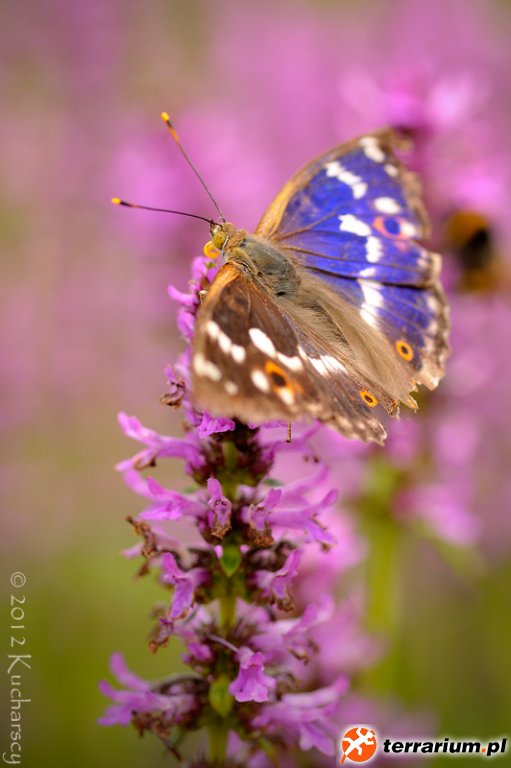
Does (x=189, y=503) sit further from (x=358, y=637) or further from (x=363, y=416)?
(x=358, y=637)

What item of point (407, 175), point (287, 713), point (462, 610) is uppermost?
Result: point (407, 175)

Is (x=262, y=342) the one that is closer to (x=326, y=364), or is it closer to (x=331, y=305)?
(x=326, y=364)

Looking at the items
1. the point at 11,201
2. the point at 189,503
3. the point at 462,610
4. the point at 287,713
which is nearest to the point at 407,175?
the point at 189,503

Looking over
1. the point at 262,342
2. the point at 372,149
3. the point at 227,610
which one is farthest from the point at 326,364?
the point at 372,149

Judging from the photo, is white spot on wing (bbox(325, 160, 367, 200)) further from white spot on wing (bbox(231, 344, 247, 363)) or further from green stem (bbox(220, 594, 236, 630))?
green stem (bbox(220, 594, 236, 630))

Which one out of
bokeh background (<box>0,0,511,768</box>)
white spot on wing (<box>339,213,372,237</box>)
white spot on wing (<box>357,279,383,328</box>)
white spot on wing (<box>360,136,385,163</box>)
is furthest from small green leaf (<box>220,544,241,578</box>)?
white spot on wing (<box>360,136,385,163</box>)

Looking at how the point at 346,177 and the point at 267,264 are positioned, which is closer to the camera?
the point at 267,264
